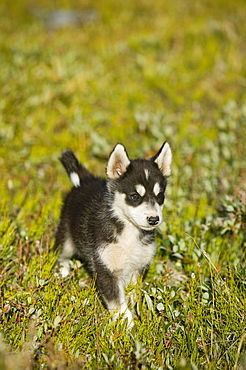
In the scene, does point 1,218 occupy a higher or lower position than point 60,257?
higher

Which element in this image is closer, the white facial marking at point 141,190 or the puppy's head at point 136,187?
the puppy's head at point 136,187

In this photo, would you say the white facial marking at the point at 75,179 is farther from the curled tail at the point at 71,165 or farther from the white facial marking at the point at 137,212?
the white facial marking at the point at 137,212

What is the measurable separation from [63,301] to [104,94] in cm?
664

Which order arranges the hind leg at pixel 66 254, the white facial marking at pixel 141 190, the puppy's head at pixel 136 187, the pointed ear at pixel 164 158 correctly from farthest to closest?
the hind leg at pixel 66 254, the pointed ear at pixel 164 158, the white facial marking at pixel 141 190, the puppy's head at pixel 136 187

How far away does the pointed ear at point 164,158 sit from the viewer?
485 cm

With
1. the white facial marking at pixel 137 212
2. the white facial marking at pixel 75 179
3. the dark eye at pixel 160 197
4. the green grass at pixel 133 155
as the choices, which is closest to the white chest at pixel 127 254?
the white facial marking at pixel 137 212

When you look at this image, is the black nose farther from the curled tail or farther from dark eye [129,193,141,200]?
the curled tail

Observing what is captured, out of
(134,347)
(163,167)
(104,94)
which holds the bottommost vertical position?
(104,94)

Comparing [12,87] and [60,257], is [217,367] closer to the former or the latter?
[60,257]

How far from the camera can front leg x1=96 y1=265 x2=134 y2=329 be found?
446cm

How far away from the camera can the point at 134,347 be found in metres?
3.71

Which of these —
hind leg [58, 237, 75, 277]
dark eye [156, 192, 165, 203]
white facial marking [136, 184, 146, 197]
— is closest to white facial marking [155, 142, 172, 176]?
dark eye [156, 192, 165, 203]

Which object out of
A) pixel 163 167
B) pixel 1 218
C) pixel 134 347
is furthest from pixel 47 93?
pixel 134 347

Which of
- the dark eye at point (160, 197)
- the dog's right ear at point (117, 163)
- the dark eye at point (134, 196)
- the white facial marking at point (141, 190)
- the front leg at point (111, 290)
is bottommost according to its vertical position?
the front leg at point (111, 290)
